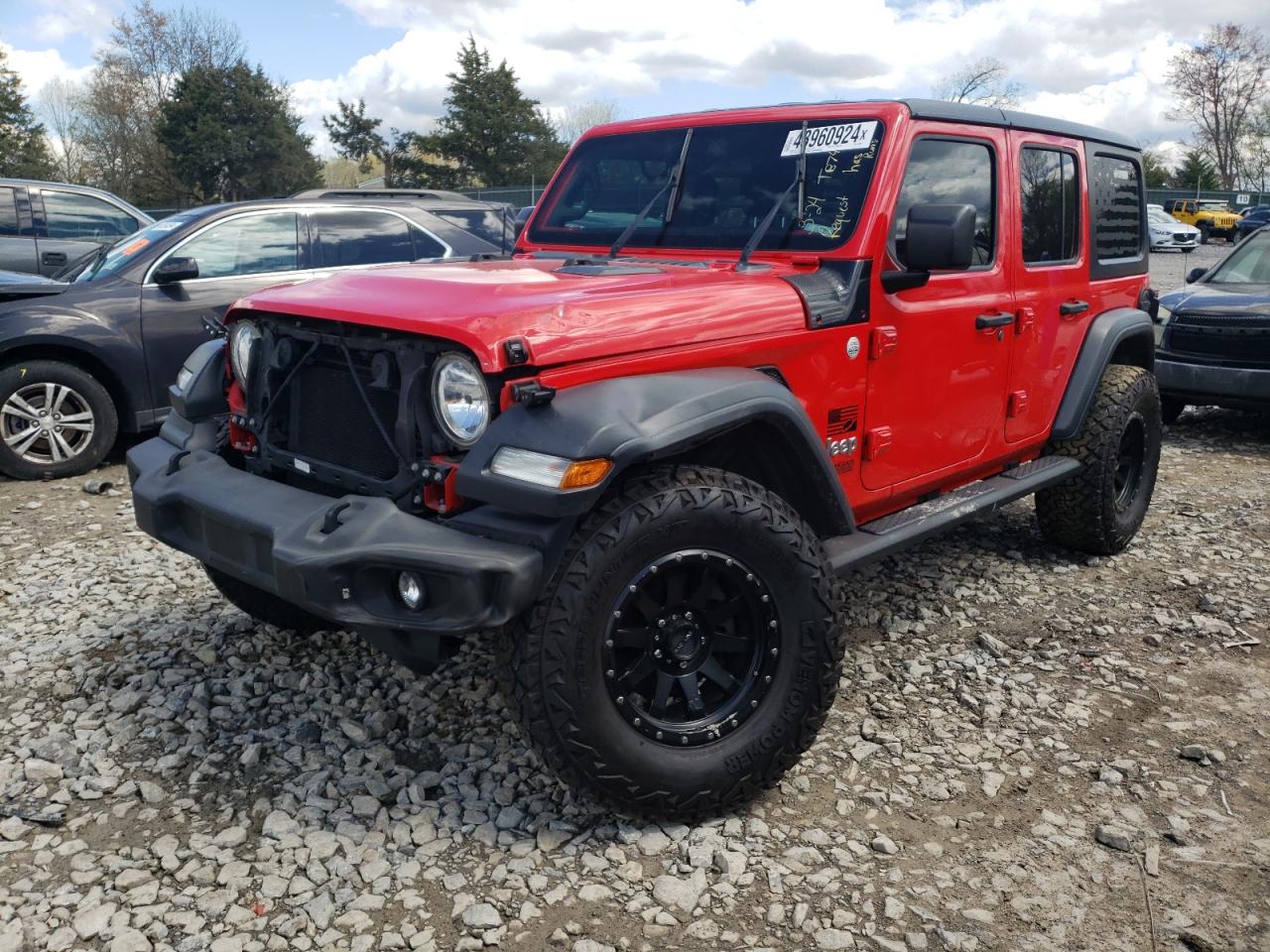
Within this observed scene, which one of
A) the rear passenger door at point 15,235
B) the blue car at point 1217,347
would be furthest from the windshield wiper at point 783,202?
the rear passenger door at point 15,235

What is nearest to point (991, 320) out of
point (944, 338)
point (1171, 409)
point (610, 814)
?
Answer: point (944, 338)

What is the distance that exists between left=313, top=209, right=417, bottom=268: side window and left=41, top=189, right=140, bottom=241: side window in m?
3.76

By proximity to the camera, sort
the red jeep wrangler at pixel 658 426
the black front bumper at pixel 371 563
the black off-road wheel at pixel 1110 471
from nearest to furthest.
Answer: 1. the black front bumper at pixel 371 563
2. the red jeep wrangler at pixel 658 426
3. the black off-road wheel at pixel 1110 471

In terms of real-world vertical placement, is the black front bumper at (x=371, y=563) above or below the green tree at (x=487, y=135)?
below

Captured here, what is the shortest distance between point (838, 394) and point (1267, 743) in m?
1.80

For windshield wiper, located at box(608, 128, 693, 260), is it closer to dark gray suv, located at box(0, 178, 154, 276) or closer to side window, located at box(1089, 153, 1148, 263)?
side window, located at box(1089, 153, 1148, 263)

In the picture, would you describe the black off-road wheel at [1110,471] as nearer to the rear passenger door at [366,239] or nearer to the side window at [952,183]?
the side window at [952,183]

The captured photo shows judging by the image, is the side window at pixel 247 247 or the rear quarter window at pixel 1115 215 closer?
the rear quarter window at pixel 1115 215

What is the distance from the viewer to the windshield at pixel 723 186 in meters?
3.63

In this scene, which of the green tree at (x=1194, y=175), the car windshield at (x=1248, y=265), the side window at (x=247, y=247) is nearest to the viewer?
the side window at (x=247, y=247)

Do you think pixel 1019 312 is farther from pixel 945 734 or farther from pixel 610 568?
pixel 610 568

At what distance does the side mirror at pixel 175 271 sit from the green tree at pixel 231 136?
3812cm

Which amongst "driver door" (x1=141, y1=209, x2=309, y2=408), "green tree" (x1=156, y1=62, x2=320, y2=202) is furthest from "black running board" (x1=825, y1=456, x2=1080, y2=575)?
"green tree" (x1=156, y1=62, x2=320, y2=202)

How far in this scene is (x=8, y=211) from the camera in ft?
32.4
